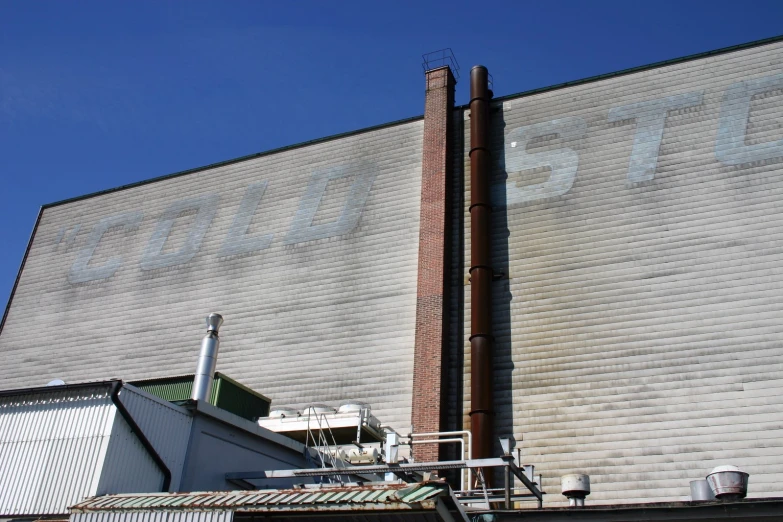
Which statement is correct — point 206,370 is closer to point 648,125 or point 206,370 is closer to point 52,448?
point 52,448

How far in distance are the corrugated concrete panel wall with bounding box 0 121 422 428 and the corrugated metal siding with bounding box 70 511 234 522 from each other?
461 inches

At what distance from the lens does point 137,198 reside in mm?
33906

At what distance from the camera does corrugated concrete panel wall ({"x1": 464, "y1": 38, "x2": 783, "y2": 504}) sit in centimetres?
1964

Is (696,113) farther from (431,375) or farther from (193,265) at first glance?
(193,265)

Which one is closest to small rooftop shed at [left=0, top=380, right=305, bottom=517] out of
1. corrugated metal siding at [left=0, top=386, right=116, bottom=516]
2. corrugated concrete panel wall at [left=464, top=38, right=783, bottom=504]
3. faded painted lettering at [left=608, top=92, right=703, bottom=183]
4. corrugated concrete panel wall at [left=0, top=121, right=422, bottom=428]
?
corrugated metal siding at [left=0, top=386, right=116, bottom=516]

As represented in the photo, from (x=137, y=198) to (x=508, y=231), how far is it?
58.8 ft

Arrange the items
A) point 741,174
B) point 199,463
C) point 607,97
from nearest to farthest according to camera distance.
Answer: point 199,463 → point 741,174 → point 607,97

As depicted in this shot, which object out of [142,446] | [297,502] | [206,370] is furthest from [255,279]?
[297,502]

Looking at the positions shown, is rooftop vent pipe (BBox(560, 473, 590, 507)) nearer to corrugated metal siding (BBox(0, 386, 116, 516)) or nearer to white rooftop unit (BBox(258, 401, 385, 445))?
white rooftop unit (BBox(258, 401, 385, 445))

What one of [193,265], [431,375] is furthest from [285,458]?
[193,265]

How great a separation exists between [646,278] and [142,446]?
1488cm

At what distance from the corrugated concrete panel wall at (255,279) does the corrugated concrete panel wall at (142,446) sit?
8.84m

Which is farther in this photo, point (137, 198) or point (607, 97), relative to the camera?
point (137, 198)

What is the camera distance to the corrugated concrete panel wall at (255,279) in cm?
2522
